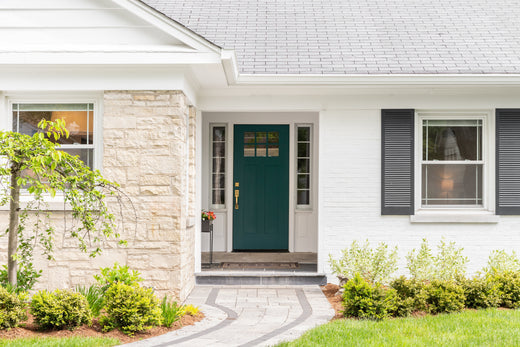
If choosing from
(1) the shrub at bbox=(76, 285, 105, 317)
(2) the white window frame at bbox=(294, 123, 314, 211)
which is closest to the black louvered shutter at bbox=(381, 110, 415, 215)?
(2) the white window frame at bbox=(294, 123, 314, 211)

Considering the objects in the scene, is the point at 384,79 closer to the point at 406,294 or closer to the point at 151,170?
the point at 406,294

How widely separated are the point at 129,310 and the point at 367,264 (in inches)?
136

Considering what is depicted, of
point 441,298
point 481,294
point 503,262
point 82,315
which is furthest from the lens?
point 503,262

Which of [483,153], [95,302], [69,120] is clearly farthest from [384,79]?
[95,302]

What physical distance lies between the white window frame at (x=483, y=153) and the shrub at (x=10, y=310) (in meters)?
5.60

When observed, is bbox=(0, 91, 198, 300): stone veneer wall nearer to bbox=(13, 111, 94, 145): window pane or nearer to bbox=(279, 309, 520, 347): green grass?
bbox=(13, 111, 94, 145): window pane

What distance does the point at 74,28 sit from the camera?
260 inches

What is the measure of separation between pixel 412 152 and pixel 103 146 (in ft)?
14.6

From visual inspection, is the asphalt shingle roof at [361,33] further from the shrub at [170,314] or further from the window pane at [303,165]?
the shrub at [170,314]

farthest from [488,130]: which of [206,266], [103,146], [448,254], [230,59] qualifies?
[103,146]

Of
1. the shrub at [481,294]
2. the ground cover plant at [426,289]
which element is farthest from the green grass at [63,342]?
the shrub at [481,294]

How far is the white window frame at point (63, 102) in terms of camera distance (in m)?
6.84

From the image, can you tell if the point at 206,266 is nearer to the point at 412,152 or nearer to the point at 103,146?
the point at 103,146

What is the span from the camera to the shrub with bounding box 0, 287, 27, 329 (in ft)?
16.0
